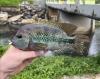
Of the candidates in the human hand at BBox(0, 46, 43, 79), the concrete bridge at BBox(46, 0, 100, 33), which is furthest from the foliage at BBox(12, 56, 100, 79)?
the human hand at BBox(0, 46, 43, 79)

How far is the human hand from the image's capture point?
3.73 metres

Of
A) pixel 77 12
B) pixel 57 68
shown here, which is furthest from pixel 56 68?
pixel 77 12

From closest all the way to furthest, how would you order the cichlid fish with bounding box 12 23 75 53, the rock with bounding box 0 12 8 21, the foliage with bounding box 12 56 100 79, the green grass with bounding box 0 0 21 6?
1. the cichlid fish with bounding box 12 23 75 53
2. the foliage with bounding box 12 56 100 79
3. the rock with bounding box 0 12 8 21
4. the green grass with bounding box 0 0 21 6

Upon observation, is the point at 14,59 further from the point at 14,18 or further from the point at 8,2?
the point at 8,2

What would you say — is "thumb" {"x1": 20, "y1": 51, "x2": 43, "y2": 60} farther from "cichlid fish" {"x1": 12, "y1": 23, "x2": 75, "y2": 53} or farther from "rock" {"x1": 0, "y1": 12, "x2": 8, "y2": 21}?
"rock" {"x1": 0, "y1": 12, "x2": 8, "y2": 21}

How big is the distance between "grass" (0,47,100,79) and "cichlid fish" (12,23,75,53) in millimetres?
8179

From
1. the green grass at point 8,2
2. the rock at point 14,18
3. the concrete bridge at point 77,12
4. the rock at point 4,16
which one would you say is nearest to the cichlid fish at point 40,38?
the concrete bridge at point 77,12

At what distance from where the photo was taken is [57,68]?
1379 cm

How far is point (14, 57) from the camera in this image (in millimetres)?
3721

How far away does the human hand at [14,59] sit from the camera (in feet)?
12.2

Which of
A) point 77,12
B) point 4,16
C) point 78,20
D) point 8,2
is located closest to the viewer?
point 77,12

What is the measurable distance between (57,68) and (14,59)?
10.1 metres

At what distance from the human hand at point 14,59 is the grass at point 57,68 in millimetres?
8123

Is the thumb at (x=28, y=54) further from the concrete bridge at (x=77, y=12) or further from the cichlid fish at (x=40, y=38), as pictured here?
the concrete bridge at (x=77, y=12)
